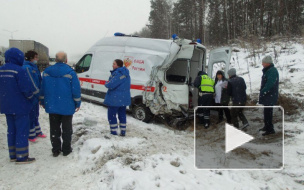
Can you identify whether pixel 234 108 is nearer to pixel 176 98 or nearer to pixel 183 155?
pixel 176 98

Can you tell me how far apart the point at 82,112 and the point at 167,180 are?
15.3ft

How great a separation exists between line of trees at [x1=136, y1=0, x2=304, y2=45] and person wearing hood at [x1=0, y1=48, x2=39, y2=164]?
1512 cm

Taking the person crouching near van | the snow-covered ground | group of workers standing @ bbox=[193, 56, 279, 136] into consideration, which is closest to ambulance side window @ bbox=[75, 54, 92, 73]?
the snow-covered ground

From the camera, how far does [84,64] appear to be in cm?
835

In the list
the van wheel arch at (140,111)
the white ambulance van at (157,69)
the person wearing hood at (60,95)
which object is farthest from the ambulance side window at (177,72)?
the person wearing hood at (60,95)

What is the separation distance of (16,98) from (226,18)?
28.1 meters

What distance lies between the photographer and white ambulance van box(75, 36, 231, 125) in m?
6.53

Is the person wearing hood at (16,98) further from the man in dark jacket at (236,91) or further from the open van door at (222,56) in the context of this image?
the open van door at (222,56)

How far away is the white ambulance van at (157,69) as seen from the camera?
21.4 ft

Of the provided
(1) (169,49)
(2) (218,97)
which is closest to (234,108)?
(2) (218,97)

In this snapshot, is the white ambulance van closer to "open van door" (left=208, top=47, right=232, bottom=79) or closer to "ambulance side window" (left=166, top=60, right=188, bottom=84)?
"open van door" (left=208, top=47, right=232, bottom=79)

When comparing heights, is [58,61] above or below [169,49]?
below

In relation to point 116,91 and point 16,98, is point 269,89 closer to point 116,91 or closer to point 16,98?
point 116,91

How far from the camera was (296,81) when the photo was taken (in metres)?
8.75
